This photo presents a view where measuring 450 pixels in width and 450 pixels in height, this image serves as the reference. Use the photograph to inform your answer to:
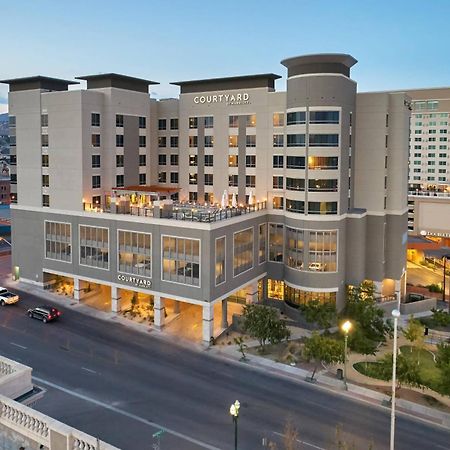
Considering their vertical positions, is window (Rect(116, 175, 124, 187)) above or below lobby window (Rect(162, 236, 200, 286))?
above

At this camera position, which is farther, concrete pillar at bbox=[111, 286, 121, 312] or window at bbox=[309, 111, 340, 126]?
concrete pillar at bbox=[111, 286, 121, 312]

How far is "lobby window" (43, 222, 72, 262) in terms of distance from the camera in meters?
60.9

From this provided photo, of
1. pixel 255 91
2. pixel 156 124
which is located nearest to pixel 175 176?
pixel 156 124

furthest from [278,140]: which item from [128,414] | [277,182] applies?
[128,414]

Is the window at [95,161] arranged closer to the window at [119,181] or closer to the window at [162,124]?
the window at [119,181]

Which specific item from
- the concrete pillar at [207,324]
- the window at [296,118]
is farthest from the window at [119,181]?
the concrete pillar at [207,324]

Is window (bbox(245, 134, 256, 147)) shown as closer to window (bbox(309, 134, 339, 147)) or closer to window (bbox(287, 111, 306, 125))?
window (bbox(287, 111, 306, 125))

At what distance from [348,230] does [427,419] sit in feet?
87.2

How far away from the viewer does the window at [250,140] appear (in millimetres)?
62344

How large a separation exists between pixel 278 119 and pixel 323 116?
682 cm

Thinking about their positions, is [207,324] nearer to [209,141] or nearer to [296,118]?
[296,118]

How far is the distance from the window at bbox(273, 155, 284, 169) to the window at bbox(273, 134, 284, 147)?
4.57ft

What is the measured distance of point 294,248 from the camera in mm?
A: 57688

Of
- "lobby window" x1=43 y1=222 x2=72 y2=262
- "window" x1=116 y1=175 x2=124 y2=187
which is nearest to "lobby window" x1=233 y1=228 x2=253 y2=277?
"window" x1=116 y1=175 x2=124 y2=187
